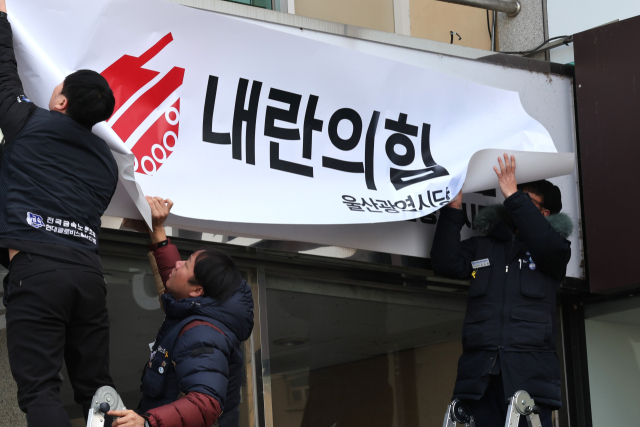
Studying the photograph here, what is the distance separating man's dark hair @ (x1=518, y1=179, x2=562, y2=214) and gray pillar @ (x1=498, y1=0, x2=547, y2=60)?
62.6 inches

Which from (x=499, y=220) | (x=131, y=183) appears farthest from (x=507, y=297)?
(x=131, y=183)

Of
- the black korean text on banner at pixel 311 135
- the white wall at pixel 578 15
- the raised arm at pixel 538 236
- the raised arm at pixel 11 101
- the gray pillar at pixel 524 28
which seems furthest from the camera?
the gray pillar at pixel 524 28

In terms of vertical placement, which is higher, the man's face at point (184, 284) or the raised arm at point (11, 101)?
the raised arm at point (11, 101)

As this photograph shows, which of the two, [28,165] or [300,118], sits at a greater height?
[300,118]

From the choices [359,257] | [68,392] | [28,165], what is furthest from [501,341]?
[28,165]

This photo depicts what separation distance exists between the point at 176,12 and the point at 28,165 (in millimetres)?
1194

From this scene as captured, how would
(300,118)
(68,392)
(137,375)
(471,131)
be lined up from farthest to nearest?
(471,131) → (300,118) → (137,375) → (68,392)

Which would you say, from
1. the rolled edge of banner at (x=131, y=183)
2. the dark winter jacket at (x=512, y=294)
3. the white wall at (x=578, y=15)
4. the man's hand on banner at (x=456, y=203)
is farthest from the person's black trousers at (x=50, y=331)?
the white wall at (x=578, y=15)

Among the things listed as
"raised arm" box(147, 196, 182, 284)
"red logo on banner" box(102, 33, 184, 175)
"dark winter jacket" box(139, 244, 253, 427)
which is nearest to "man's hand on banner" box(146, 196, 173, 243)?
"raised arm" box(147, 196, 182, 284)

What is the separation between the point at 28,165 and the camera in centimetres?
299

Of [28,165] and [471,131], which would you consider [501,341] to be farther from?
[28,165]

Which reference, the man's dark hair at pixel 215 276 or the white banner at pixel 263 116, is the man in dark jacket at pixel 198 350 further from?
the white banner at pixel 263 116

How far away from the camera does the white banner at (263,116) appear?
3633 mm

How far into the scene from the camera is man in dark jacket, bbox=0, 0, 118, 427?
9.29 feet
